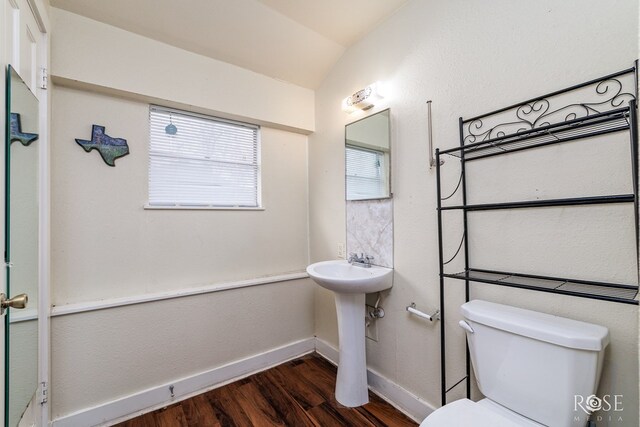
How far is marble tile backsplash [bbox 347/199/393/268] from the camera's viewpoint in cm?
186

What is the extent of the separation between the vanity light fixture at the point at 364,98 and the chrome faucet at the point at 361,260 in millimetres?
1080

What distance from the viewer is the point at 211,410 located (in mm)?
1765

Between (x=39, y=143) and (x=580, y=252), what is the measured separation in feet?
8.17

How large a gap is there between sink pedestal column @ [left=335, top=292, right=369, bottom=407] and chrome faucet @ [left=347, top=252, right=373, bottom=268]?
0.76ft

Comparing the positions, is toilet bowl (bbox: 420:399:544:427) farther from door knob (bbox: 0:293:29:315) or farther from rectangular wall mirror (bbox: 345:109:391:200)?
door knob (bbox: 0:293:29:315)

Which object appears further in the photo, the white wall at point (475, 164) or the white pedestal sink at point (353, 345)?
the white pedestal sink at point (353, 345)

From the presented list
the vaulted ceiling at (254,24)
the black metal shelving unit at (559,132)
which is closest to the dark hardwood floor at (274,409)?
the black metal shelving unit at (559,132)

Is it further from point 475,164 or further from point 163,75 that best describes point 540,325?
point 163,75

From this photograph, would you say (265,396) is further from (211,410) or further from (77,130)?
(77,130)

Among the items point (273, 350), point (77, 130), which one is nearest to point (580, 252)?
point (273, 350)

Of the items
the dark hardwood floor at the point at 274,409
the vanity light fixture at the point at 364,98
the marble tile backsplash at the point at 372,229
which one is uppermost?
the vanity light fixture at the point at 364,98

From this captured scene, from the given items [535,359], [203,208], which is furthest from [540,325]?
[203,208]

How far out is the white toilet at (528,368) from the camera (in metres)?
0.93

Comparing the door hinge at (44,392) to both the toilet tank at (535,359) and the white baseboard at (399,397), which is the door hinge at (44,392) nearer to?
the white baseboard at (399,397)
